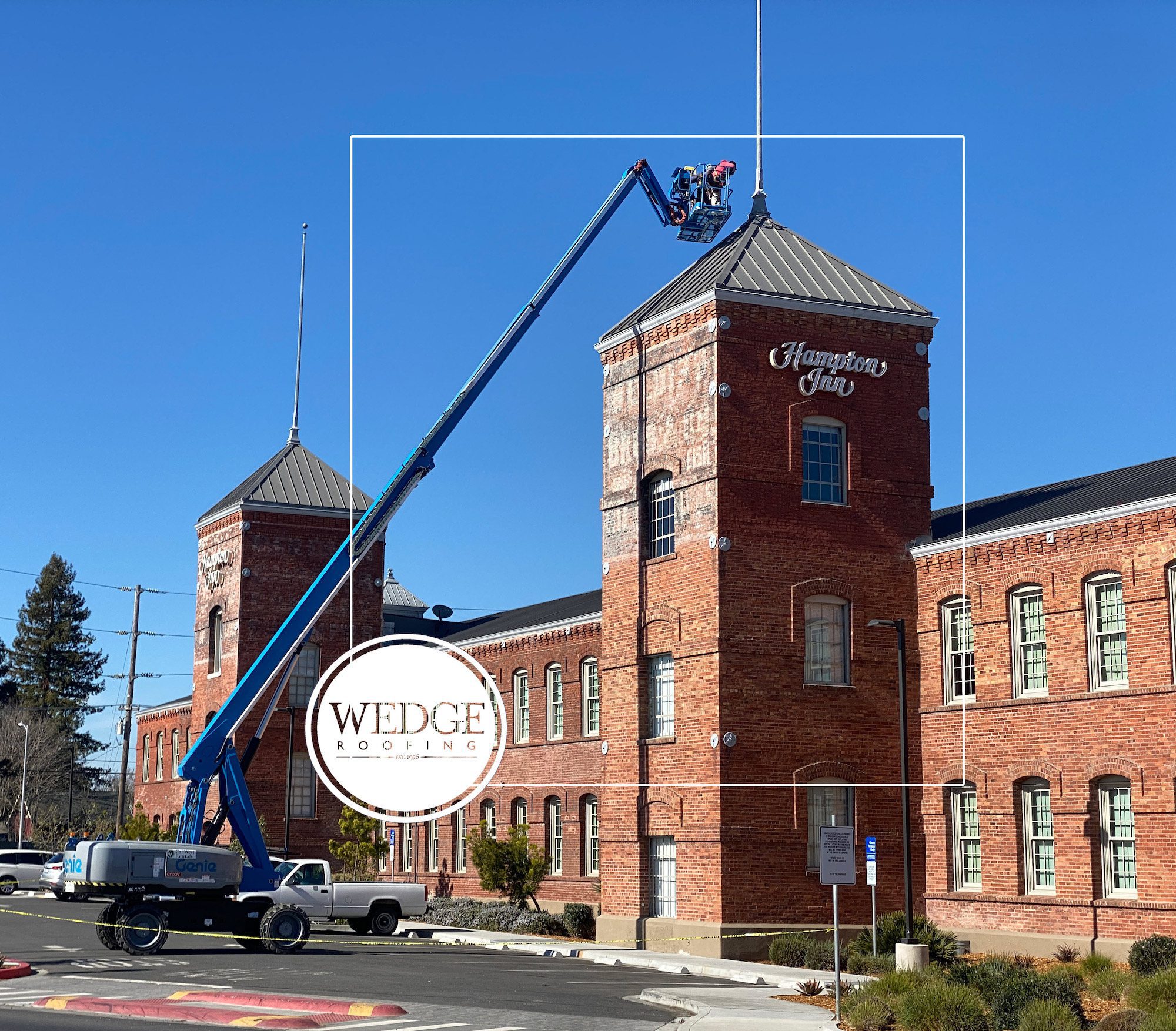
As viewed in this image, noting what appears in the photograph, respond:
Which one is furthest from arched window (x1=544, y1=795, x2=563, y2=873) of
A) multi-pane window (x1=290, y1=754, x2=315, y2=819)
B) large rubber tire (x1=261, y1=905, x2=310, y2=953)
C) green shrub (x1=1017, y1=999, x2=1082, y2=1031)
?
green shrub (x1=1017, y1=999, x2=1082, y2=1031)

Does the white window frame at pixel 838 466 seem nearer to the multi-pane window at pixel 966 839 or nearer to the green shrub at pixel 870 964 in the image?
the multi-pane window at pixel 966 839

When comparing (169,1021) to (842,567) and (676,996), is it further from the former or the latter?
(842,567)

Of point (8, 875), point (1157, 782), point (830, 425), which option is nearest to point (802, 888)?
point (1157, 782)

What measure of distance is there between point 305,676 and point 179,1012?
121 feet

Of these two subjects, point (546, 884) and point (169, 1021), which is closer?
point (169, 1021)

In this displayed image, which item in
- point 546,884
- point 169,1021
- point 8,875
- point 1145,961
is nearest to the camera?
point 169,1021

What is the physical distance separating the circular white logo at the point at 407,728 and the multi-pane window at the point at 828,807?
24.0 ft

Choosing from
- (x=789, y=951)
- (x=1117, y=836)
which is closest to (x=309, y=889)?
(x=789, y=951)

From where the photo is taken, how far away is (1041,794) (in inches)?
1330

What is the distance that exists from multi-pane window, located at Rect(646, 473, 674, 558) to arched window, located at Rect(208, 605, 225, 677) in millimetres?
25878

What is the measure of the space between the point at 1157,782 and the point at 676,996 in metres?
11.5

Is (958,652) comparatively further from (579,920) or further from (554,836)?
(554,836)

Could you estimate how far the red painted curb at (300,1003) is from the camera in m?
21.9

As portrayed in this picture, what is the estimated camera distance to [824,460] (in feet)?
121
